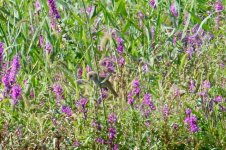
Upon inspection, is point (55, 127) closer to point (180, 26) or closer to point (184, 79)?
point (184, 79)

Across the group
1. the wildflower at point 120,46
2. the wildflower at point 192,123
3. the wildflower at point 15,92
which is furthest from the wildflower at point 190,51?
the wildflower at point 15,92

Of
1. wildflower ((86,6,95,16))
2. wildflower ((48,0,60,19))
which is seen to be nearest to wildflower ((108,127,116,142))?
wildflower ((48,0,60,19))

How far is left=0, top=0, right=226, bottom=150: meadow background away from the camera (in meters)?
2.85

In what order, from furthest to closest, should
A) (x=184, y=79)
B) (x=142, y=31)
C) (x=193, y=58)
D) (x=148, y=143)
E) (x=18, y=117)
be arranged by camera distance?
(x=142, y=31), (x=193, y=58), (x=184, y=79), (x=18, y=117), (x=148, y=143)

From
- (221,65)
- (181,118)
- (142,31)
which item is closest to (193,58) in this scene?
(221,65)

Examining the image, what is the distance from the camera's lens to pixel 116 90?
9.94 ft

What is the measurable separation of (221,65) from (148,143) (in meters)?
0.83

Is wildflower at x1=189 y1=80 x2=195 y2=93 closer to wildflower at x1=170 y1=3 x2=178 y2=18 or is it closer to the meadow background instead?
the meadow background

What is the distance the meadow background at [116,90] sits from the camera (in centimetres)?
285

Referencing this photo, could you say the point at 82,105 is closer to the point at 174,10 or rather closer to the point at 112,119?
the point at 112,119

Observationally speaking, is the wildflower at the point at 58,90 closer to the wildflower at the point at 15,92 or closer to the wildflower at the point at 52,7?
the wildflower at the point at 15,92

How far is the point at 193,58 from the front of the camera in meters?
3.64

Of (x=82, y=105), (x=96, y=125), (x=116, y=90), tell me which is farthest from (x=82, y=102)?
(x=116, y=90)

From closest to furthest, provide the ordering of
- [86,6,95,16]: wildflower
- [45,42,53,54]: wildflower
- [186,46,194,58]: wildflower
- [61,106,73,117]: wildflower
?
[61,106,73,117]: wildflower < [45,42,53,54]: wildflower < [186,46,194,58]: wildflower < [86,6,95,16]: wildflower
